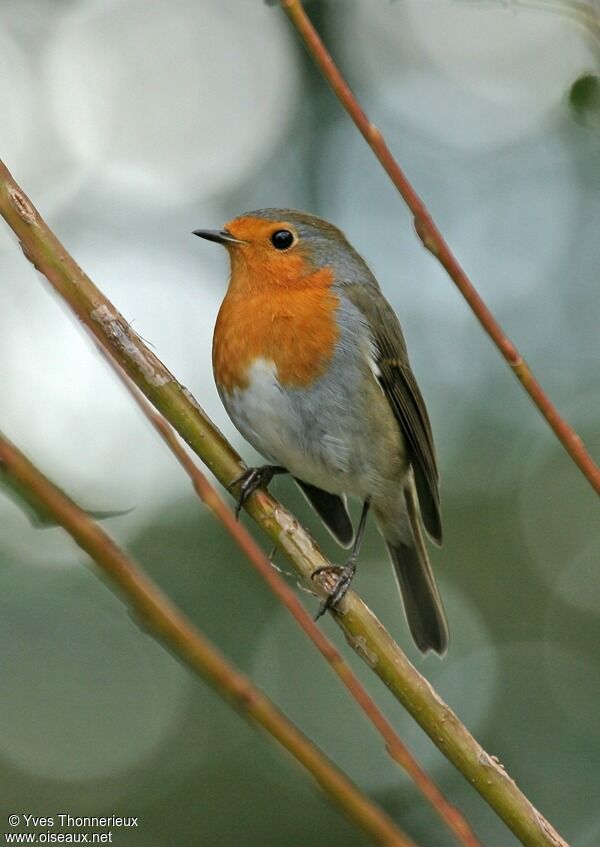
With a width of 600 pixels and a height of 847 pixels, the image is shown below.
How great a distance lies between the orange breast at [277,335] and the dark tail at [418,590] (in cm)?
75

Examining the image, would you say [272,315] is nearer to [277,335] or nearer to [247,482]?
[277,335]

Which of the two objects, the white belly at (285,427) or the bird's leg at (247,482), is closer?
the bird's leg at (247,482)

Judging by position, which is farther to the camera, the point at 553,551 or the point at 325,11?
the point at 325,11

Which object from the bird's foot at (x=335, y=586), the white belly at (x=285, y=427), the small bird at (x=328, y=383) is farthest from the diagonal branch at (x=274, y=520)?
the white belly at (x=285, y=427)

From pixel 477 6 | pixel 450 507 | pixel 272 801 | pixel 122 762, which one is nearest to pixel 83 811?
pixel 122 762

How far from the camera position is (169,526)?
21.9ft

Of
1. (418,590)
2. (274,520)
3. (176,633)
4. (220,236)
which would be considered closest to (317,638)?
(176,633)

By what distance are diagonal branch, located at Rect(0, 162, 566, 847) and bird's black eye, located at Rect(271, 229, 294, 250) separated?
1.50 meters

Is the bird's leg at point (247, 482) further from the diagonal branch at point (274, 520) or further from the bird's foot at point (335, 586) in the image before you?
the bird's foot at point (335, 586)

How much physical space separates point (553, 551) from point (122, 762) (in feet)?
9.72

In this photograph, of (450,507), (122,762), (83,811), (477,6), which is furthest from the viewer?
(450,507)

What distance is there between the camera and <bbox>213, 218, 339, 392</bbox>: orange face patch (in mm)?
3256

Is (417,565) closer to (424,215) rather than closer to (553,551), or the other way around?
(424,215)

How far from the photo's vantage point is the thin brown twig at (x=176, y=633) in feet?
2.83
